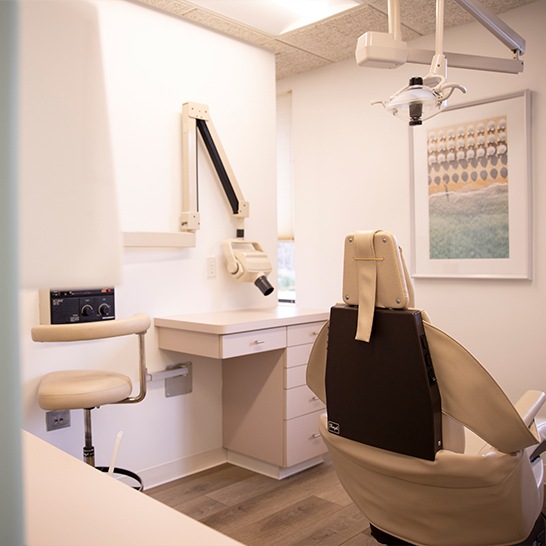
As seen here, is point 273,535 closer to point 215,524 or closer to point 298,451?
point 215,524

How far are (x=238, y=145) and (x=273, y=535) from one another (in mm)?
2339

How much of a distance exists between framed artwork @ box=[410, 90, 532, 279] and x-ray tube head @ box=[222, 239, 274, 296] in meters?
1.11

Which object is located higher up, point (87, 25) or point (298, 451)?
point (87, 25)

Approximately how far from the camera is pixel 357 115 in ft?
13.7

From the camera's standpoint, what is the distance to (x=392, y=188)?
3.96 m

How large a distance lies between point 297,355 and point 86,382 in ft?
4.01

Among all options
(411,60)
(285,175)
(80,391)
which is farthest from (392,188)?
(80,391)

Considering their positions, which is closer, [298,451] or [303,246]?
[298,451]

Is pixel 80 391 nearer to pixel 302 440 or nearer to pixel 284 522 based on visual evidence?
pixel 284 522

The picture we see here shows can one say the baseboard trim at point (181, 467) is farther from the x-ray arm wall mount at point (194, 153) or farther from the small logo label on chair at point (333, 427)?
the small logo label on chair at point (333, 427)

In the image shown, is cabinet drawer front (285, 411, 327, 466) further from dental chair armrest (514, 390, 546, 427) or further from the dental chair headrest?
the dental chair headrest

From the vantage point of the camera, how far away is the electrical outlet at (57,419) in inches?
106

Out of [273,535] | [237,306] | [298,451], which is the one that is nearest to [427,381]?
[273,535]

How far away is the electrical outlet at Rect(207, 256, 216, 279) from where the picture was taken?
345cm
